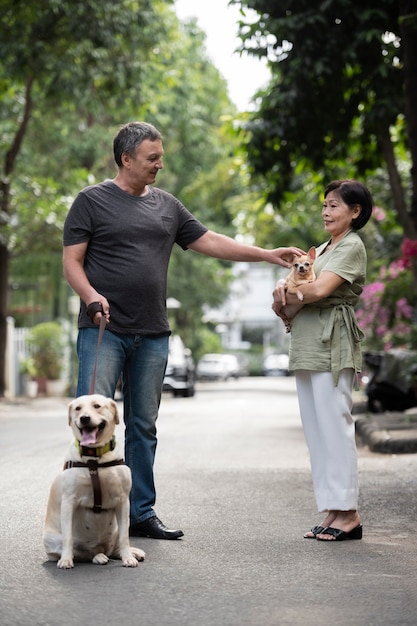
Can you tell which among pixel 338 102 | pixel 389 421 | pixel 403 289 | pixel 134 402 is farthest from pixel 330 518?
pixel 403 289

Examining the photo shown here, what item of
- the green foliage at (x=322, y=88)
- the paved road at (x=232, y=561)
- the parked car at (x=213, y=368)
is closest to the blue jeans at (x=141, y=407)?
the paved road at (x=232, y=561)

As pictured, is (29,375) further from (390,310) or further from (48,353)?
(390,310)

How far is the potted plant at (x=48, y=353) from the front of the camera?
101 feet

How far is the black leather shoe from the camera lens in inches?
253

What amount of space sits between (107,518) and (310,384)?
5.56ft

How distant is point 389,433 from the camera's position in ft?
41.7

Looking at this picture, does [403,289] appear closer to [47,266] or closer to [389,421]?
[389,421]

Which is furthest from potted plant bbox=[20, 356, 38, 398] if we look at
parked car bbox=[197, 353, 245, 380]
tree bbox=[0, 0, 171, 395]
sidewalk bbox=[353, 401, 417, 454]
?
parked car bbox=[197, 353, 245, 380]

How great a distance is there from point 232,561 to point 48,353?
25.6 m

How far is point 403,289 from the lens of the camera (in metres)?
20.5

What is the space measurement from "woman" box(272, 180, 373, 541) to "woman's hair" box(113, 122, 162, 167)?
3.67 ft

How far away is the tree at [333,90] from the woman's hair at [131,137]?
6454mm

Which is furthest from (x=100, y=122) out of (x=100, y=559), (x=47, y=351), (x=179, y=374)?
(x=100, y=559)

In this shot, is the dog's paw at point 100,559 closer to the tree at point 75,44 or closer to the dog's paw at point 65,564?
the dog's paw at point 65,564
